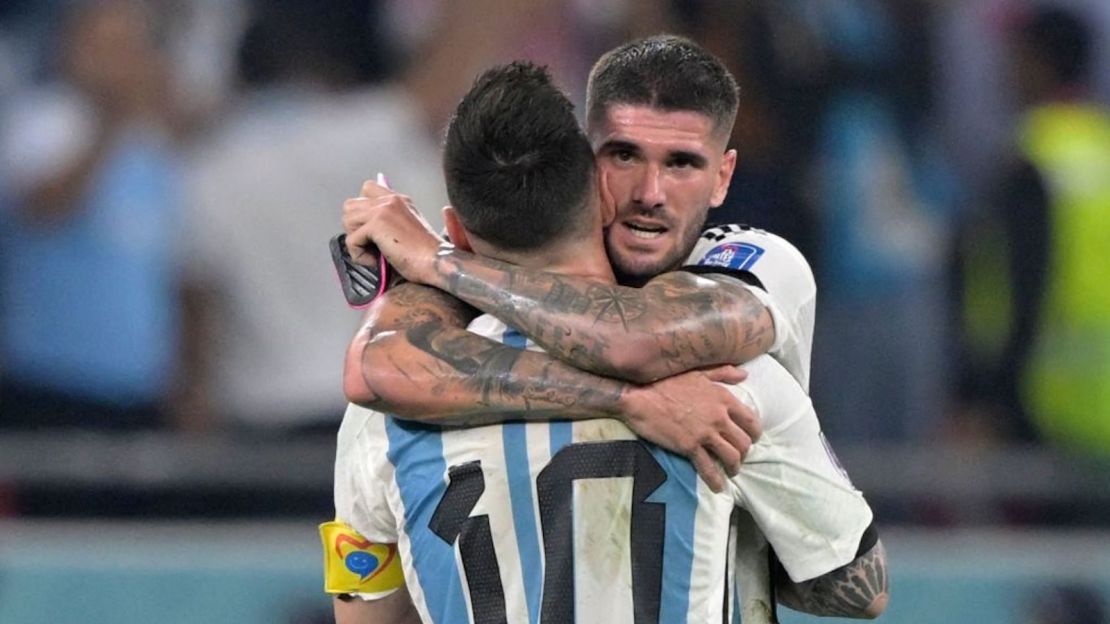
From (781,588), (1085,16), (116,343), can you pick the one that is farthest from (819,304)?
(781,588)

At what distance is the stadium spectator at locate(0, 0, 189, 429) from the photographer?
645cm

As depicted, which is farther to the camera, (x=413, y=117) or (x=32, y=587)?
(x=413, y=117)

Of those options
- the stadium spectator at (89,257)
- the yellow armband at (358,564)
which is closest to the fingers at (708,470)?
the yellow armband at (358,564)

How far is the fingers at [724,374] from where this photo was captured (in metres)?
3.00

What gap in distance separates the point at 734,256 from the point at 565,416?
0.42 meters

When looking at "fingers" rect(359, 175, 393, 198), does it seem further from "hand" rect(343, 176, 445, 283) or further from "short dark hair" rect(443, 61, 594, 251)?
"short dark hair" rect(443, 61, 594, 251)

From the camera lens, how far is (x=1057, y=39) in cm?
750

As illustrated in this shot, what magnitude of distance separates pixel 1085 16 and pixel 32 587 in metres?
4.61

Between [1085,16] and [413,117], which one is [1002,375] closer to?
[1085,16]

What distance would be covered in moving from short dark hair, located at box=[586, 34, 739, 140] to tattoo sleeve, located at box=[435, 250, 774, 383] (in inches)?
14.9

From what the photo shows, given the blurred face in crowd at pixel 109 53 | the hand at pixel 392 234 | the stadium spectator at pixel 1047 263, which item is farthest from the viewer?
the stadium spectator at pixel 1047 263

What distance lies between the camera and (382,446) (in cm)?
310

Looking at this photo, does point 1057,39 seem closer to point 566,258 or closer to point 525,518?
point 566,258

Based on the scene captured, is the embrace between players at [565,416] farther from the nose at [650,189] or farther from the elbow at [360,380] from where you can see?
the nose at [650,189]
